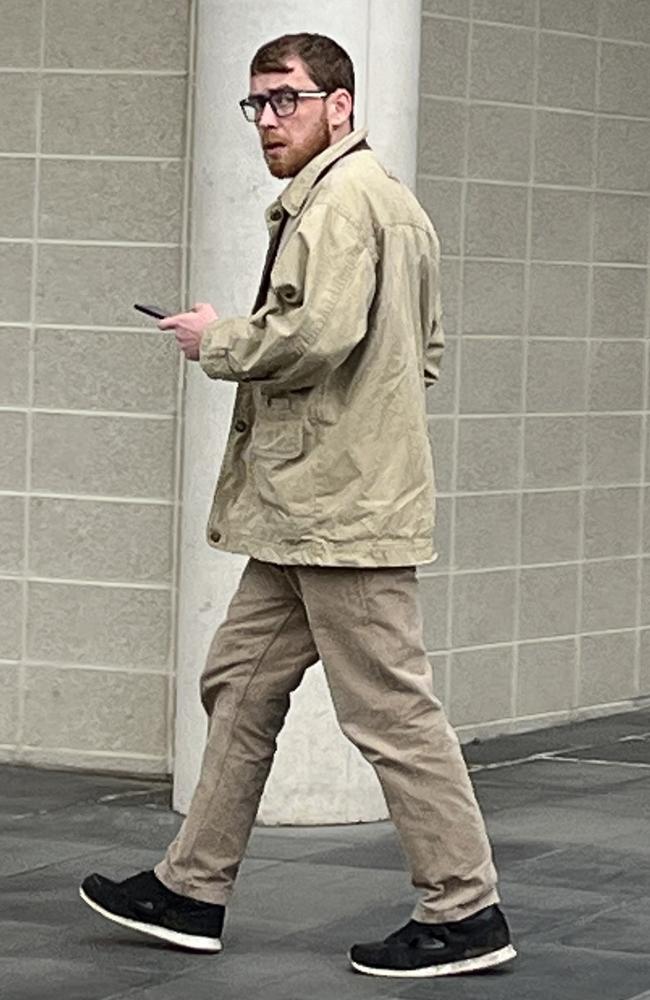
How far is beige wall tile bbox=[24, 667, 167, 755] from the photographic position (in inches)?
332

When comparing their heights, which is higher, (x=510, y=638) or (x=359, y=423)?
(x=359, y=423)

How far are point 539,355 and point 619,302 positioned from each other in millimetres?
540

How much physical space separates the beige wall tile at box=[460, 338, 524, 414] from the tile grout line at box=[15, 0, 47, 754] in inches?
58.2

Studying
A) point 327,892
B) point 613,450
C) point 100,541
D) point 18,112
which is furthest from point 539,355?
point 327,892

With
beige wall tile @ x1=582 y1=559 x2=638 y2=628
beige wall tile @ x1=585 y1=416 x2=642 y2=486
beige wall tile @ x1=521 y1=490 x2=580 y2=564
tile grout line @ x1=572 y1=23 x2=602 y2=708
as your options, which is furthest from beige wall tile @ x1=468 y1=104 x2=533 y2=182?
beige wall tile @ x1=582 y1=559 x2=638 y2=628

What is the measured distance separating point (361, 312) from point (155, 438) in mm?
2723

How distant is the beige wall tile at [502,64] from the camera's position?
912 centimetres

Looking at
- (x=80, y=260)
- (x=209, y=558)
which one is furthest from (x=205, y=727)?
(x=80, y=260)

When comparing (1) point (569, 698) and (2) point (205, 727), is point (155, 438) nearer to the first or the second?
(2) point (205, 727)

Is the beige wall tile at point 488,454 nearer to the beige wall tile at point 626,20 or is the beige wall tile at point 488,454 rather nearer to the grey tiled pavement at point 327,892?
the grey tiled pavement at point 327,892

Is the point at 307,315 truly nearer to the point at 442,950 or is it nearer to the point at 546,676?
the point at 442,950

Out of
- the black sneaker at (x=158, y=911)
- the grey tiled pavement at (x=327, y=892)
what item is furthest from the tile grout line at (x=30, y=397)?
the black sneaker at (x=158, y=911)

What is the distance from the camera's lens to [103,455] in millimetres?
8469

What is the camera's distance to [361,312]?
5773 mm
